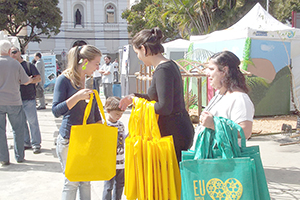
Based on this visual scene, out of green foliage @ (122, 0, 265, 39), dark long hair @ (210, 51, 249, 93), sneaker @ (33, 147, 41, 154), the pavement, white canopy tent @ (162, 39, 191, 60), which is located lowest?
the pavement

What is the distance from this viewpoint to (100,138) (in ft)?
7.54

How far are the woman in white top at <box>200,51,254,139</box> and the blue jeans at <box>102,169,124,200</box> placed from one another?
1294 millimetres

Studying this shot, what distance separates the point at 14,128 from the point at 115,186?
2577 mm

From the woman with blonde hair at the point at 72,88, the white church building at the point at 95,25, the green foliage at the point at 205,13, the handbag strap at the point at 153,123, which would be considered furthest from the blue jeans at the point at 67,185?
the white church building at the point at 95,25

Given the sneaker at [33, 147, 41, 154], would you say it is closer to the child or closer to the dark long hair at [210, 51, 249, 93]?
the child

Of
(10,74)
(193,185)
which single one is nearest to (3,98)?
(10,74)

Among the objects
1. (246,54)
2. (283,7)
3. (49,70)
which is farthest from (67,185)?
(283,7)

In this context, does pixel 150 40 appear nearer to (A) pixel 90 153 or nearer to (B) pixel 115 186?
(A) pixel 90 153

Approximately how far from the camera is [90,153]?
228 centimetres

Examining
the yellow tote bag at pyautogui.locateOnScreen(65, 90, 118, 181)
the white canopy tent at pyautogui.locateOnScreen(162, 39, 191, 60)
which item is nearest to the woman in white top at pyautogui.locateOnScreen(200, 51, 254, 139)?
the yellow tote bag at pyautogui.locateOnScreen(65, 90, 118, 181)

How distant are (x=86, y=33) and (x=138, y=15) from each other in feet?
42.4

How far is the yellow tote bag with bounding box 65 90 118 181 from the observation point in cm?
226

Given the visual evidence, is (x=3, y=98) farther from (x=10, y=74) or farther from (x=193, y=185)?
(x=193, y=185)

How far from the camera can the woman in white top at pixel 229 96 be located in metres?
1.85
